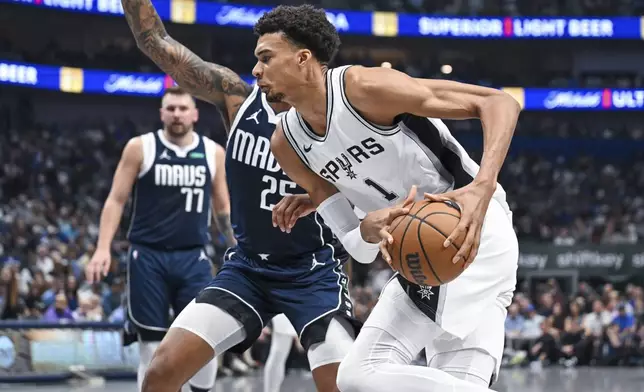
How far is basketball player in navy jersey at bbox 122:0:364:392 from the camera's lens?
423 cm

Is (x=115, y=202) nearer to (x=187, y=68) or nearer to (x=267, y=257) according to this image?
(x=187, y=68)

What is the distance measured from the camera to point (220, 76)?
5.08 m

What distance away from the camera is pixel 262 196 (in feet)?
15.2

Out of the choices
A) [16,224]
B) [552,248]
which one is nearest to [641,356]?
[552,248]

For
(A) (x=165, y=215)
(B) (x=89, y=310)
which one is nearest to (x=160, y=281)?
(A) (x=165, y=215)

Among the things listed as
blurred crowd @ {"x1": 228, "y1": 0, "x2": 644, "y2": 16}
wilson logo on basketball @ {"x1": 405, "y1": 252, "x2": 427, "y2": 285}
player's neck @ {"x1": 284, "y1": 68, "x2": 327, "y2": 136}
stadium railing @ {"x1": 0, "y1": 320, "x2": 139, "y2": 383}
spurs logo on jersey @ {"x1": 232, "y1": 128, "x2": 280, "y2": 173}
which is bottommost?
stadium railing @ {"x1": 0, "y1": 320, "x2": 139, "y2": 383}

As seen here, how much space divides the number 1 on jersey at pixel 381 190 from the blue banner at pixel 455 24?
21.8m

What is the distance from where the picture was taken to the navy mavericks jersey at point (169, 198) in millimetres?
6262

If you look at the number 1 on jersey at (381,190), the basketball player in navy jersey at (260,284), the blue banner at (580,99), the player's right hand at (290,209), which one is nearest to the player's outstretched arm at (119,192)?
the basketball player in navy jersey at (260,284)

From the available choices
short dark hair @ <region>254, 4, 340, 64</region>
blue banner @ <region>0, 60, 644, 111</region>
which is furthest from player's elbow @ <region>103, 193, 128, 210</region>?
blue banner @ <region>0, 60, 644, 111</region>

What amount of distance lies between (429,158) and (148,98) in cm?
2358

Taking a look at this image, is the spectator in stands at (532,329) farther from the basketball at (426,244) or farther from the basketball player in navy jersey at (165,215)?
the basketball at (426,244)

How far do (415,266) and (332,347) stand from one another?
1207 mm

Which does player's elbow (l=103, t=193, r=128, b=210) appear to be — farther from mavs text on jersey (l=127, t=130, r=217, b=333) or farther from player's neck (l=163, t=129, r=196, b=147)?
player's neck (l=163, t=129, r=196, b=147)
